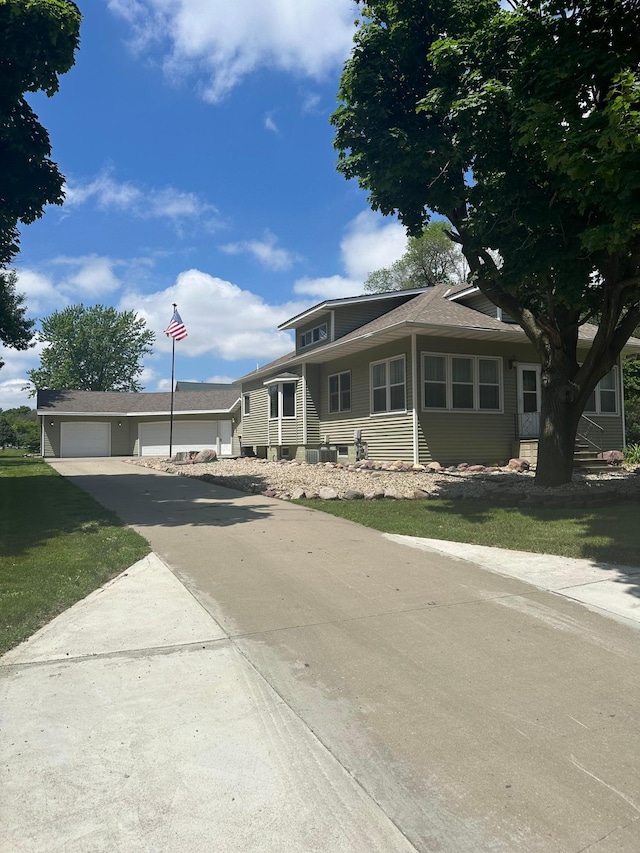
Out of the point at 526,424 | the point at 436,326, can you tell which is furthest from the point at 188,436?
the point at 436,326

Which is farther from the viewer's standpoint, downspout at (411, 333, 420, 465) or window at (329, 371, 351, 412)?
window at (329, 371, 351, 412)

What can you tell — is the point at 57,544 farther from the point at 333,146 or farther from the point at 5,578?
the point at 333,146

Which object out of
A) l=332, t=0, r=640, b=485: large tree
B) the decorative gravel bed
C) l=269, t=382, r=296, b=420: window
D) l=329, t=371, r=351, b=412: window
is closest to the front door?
the decorative gravel bed

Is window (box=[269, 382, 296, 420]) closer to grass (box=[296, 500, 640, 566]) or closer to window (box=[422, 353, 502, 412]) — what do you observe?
window (box=[422, 353, 502, 412])

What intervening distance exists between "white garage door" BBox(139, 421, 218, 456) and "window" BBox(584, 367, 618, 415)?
77.3ft

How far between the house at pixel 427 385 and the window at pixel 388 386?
0.10 feet

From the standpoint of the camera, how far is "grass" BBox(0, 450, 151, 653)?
496cm

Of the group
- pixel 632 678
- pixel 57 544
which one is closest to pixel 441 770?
pixel 632 678

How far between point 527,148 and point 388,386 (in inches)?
376

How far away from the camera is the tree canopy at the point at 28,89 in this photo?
1002cm

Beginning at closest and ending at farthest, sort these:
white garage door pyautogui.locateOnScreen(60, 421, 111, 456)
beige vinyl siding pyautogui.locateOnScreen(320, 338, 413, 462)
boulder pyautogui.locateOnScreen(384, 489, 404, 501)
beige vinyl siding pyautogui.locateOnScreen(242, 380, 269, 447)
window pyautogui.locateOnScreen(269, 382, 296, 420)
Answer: boulder pyautogui.locateOnScreen(384, 489, 404, 501) → beige vinyl siding pyautogui.locateOnScreen(320, 338, 413, 462) → window pyautogui.locateOnScreen(269, 382, 296, 420) → beige vinyl siding pyautogui.locateOnScreen(242, 380, 269, 447) → white garage door pyautogui.locateOnScreen(60, 421, 111, 456)

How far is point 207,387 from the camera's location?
61.1 m

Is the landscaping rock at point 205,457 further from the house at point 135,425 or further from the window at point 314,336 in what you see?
the house at point 135,425

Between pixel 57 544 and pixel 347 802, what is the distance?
19.9 ft
